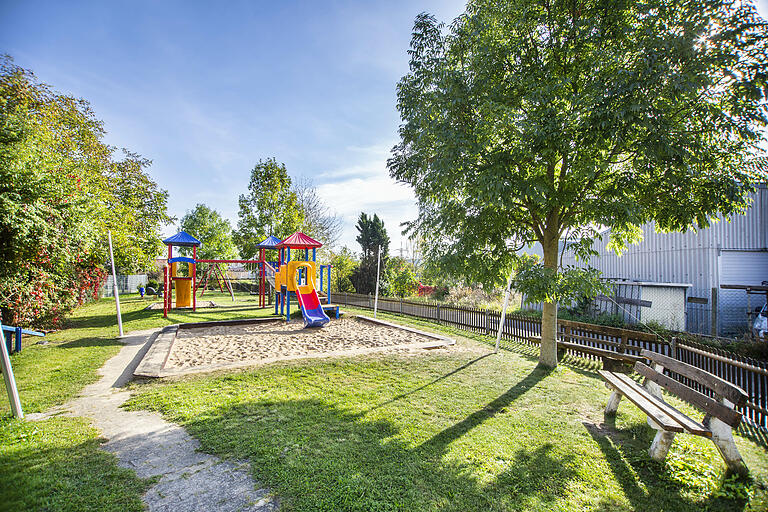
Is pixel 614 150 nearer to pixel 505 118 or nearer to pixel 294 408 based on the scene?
pixel 505 118

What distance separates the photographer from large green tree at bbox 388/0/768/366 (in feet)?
14.9

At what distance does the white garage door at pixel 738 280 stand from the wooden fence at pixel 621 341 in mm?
4441

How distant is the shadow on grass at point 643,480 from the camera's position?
2.83 metres

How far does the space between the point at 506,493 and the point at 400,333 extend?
26.0 feet

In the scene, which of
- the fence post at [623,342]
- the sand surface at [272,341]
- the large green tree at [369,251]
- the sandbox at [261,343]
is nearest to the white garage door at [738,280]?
the fence post at [623,342]

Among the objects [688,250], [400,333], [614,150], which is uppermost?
[614,150]

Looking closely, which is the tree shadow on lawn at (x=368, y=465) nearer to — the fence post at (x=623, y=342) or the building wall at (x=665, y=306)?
the fence post at (x=623, y=342)

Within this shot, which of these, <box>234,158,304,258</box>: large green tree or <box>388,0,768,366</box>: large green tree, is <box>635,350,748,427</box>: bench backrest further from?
<box>234,158,304,258</box>: large green tree

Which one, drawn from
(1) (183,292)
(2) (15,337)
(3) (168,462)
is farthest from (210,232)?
(3) (168,462)

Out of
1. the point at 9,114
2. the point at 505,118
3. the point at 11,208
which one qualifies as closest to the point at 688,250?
the point at 505,118

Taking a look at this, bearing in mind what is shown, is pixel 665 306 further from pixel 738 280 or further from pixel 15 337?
pixel 15 337

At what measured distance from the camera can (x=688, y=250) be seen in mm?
12961

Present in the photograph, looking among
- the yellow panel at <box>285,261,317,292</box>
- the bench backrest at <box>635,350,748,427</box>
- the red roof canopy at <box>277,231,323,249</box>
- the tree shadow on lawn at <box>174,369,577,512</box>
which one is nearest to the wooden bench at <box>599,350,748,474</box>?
the bench backrest at <box>635,350,748,427</box>

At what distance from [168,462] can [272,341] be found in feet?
20.6
